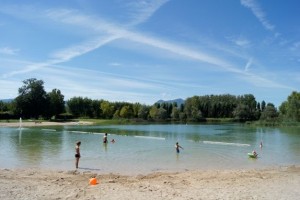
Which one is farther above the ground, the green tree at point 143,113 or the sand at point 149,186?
the green tree at point 143,113

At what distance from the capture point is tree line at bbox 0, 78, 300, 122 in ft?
417

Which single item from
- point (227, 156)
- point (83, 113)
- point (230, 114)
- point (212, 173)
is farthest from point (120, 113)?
point (212, 173)

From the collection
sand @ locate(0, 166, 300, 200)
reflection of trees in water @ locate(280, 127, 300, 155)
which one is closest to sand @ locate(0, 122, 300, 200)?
sand @ locate(0, 166, 300, 200)

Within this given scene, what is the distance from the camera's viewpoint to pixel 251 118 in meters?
182

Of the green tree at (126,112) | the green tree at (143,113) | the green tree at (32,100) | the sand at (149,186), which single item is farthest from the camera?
the green tree at (143,113)

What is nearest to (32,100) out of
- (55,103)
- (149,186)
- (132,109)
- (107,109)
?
(55,103)

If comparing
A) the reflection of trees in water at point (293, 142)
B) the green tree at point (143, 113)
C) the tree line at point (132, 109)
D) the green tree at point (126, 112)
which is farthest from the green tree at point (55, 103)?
the reflection of trees in water at point (293, 142)

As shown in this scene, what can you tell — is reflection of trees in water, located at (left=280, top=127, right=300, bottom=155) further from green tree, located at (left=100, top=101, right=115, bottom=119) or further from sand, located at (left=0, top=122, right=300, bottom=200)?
green tree, located at (left=100, top=101, right=115, bottom=119)

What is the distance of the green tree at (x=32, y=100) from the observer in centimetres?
12625

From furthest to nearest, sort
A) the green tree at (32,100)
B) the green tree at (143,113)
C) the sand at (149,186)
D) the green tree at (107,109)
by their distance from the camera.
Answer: the green tree at (143,113)
the green tree at (107,109)
the green tree at (32,100)
the sand at (149,186)

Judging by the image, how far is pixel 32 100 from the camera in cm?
12925

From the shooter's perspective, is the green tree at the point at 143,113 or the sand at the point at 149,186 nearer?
the sand at the point at 149,186

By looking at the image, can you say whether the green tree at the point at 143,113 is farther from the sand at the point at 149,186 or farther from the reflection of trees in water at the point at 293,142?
the sand at the point at 149,186

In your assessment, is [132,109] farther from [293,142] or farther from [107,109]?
[293,142]
